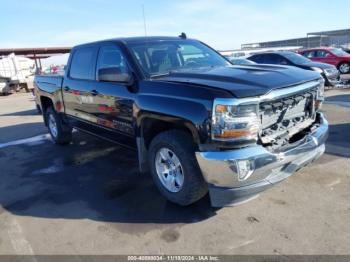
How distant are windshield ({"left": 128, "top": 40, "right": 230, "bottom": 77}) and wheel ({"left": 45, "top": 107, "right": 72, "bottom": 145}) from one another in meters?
3.03

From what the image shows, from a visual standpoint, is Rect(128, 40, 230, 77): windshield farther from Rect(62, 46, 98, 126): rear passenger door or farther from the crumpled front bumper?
the crumpled front bumper

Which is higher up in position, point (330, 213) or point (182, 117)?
point (182, 117)

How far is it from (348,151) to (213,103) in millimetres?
3281

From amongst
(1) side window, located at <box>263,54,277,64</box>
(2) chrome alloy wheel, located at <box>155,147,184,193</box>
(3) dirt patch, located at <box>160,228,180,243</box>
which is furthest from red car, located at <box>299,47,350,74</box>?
(3) dirt patch, located at <box>160,228,180,243</box>

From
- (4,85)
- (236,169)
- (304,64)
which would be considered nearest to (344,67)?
(304,64)

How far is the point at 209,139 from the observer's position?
3027mm

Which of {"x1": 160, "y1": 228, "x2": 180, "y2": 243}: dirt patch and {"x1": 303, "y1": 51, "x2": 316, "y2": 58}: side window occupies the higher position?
{"x1": 303, "y1": 51, "x2": 316, "y2": 58}: side window

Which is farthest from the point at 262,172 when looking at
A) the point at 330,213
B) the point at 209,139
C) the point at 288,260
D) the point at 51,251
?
the point at 51,251

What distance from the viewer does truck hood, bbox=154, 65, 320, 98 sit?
300 cm

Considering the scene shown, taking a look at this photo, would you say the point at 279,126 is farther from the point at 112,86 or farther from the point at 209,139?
the point at 112,86

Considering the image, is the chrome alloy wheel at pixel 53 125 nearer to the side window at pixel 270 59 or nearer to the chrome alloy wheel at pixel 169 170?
the chrome alloy wheel at pixel 169 170

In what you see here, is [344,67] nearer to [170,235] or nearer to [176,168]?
[176,168]

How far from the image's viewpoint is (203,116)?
9.91 ft

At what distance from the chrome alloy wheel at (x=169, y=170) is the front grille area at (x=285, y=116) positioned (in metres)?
0.98
